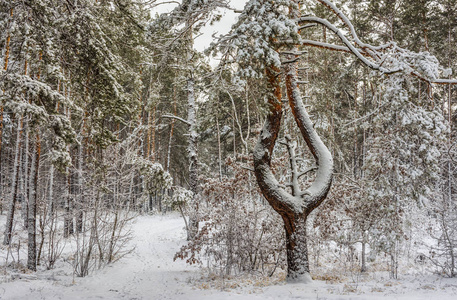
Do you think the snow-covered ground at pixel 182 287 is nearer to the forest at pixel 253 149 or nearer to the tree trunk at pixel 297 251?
the forest at pixel 253 149

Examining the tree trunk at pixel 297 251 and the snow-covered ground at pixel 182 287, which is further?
the tree trunk at pixel 297 251

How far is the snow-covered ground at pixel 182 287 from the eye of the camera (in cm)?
548

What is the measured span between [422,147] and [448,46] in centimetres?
1118

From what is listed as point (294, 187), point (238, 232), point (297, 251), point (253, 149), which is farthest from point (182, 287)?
point (253, 149)

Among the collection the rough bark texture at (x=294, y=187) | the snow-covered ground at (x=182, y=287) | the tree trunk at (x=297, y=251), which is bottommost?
the snow-covered ground at (x=182, y=287)

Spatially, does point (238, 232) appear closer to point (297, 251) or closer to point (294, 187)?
point (297, 251)

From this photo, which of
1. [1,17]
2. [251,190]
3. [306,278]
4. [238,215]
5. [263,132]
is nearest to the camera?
[1,17]

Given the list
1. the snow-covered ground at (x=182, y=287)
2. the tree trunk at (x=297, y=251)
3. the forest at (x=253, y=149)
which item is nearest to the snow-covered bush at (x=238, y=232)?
the forest at (x=253, y=149)

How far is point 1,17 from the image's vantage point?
5246 millimetres

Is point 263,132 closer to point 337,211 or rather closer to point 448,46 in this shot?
point 337,211

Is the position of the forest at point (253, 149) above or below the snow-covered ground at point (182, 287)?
above

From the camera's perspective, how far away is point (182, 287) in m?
6.68

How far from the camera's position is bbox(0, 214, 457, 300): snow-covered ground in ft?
18.0

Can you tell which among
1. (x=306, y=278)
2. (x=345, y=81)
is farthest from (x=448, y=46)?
(x=306, y=278)
